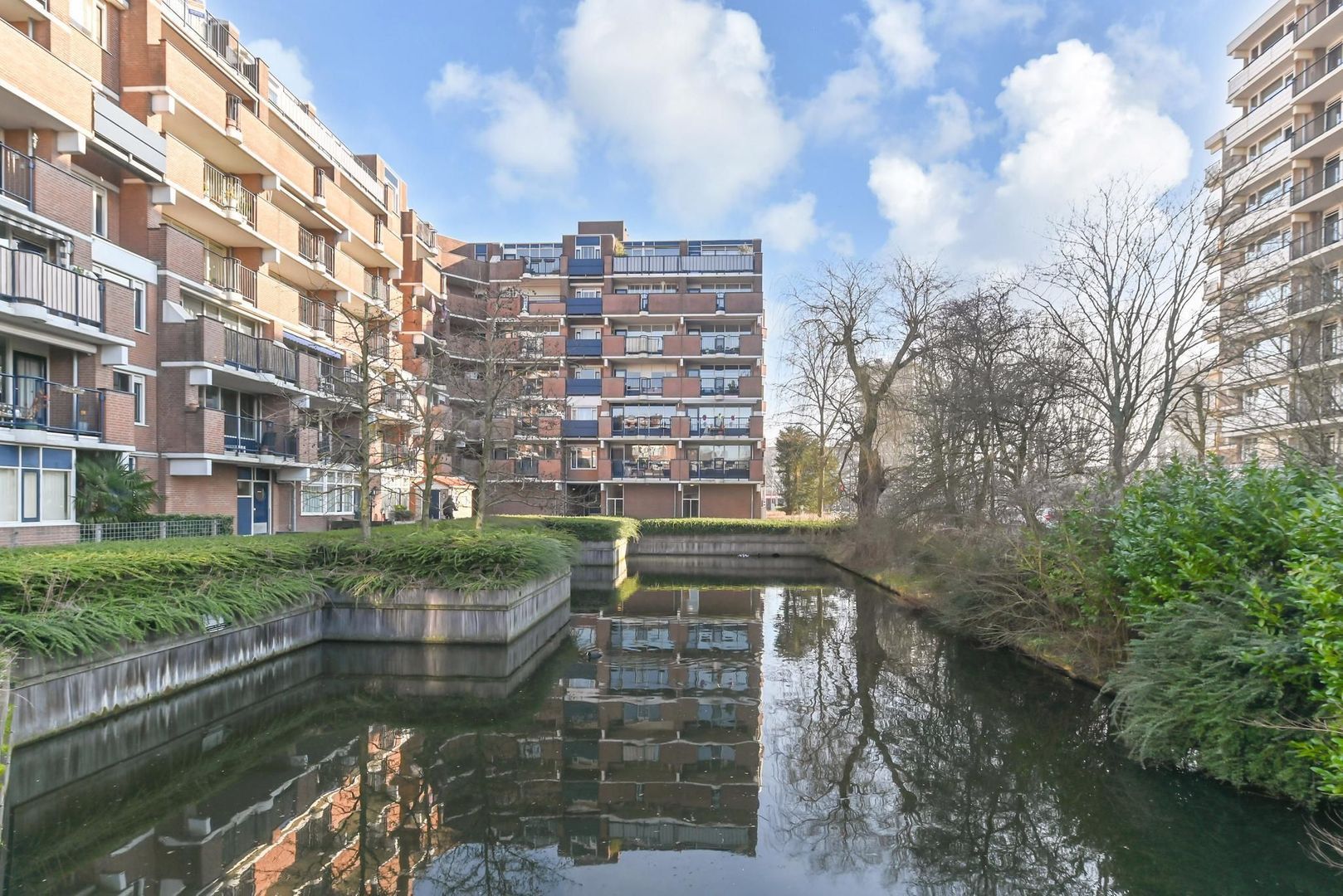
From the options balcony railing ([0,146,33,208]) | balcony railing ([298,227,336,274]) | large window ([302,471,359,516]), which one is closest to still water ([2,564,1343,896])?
balcony railing ([0,146,33,208])

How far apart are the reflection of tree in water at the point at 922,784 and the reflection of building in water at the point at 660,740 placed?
0.58 meters

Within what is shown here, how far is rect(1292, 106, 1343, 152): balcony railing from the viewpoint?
31.0 metres

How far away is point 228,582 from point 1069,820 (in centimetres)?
1219

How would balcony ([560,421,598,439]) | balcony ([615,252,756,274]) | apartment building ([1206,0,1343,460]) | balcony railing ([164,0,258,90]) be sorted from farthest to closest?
balcony ([615,252,756,274]) < balcony ([560,421,598,439]) < balcony railing ([164,0,258,90]) < apartment building ([1206,0,1343,460])

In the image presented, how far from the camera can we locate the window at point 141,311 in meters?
19.7

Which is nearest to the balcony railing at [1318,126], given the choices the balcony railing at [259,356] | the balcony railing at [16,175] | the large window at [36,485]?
the balcony railing at [259,356]

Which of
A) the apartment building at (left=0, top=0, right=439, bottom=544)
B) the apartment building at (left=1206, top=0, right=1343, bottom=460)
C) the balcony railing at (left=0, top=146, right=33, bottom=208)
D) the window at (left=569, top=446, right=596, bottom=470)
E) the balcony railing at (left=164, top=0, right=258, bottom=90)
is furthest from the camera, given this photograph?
the window at (left=569, top=446, right=596, bottom=470)

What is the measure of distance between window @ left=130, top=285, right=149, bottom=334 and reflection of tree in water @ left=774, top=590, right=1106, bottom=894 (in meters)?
17.3

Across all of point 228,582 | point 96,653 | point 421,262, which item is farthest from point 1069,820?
point 421,262

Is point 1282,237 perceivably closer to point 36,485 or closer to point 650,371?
point 650,371

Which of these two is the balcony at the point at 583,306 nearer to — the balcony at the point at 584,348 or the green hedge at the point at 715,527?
the balcony at the point at 584,348

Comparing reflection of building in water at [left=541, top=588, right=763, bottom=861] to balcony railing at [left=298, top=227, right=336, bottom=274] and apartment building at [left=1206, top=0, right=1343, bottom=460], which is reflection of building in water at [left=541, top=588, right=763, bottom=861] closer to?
apartment building at [left=1206, top=0, right=1343, bottom=460]

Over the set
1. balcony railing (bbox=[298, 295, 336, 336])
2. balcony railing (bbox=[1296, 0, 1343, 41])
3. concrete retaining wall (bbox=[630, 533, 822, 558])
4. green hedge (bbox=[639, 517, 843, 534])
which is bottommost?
concrete retaining wall (bbox=[630, 533, 822, 558])

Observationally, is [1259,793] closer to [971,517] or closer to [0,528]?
[971,517]
